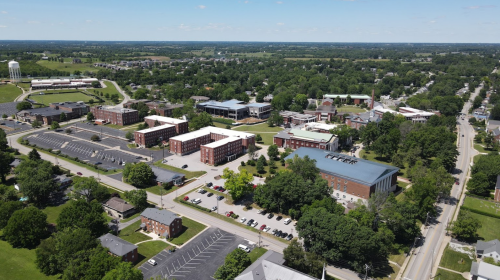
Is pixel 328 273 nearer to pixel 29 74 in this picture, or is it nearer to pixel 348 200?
pixel 348 200

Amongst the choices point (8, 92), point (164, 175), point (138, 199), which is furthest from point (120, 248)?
point (8, 92)

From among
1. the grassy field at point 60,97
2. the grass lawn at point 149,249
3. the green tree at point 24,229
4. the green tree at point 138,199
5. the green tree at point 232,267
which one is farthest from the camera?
the grassy field at point 60,97

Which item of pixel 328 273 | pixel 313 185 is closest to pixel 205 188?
pixel 313 185

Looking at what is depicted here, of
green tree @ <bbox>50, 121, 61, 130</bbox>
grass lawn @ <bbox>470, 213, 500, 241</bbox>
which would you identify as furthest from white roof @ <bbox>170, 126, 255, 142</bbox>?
grass lawn @ <bbox>470, 213, 500, 241</bbox>

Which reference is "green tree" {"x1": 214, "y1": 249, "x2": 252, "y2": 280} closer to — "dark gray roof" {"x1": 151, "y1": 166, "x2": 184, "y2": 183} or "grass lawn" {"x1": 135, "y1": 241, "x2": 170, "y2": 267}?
"grass lawn" {"x1": 135, "y1": 241, "x2": 170, "y2": 267}

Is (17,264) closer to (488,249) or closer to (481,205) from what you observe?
(488,249)

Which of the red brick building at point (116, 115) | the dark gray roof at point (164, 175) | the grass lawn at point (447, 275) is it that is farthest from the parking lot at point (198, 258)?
the red brick building at point (116, 115)

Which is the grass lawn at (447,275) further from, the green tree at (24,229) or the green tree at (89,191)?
the green tree at (24,229)
